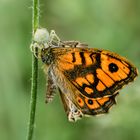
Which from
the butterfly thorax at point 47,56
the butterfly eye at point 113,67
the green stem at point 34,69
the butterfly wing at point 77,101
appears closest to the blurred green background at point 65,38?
the butterfly wing at point 77,101

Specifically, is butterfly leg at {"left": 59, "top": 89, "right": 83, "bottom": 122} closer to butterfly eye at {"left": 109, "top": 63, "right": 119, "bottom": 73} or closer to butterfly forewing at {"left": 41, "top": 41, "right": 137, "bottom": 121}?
butterfly forewing at {"left": 41, "top": 41, "right": 137, "bottom": 121}

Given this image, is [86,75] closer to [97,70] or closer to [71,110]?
[97,70]

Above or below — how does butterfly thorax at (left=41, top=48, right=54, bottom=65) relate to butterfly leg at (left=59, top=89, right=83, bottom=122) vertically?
above

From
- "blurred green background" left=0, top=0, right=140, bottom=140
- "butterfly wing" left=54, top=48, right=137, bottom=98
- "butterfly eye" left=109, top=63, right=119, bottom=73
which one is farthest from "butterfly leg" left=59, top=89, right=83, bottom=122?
"blurred green background" left=0, top=0, right=140, bottom=140

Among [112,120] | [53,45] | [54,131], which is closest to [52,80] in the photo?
[53,45]

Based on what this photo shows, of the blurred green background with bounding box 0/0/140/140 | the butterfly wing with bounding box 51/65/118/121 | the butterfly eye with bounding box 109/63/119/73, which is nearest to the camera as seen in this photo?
the butterfly eye with bounding box 109/63/119/73

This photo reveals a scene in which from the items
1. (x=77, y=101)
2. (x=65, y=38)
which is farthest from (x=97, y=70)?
(x=65, y=38)
